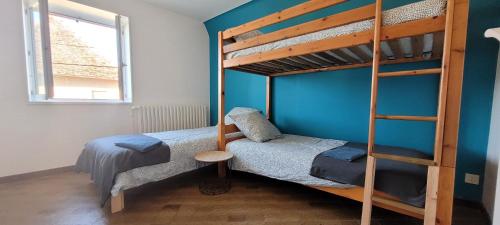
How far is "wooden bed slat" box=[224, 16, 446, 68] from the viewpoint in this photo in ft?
4.06

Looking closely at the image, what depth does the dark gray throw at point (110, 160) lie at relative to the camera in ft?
5.64

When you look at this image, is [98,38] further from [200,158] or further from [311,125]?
[311,125]

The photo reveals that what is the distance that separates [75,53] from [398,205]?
12.9 feet

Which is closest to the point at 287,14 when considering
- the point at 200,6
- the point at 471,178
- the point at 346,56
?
the point at 346,56

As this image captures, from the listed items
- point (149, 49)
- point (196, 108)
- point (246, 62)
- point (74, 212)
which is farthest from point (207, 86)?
Result: point (74, 212)

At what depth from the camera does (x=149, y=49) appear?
131 inches

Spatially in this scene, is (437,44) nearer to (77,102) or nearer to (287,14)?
(287,14)

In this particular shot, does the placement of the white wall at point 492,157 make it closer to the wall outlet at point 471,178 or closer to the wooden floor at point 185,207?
the wall outlet at point 471,178

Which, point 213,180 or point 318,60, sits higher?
point 318,60

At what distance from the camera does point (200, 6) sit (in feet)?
11.0

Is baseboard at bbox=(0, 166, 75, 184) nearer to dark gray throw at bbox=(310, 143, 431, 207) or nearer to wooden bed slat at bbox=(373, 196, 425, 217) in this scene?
dark gray throw at bbox=(310, 143, 431, 207)

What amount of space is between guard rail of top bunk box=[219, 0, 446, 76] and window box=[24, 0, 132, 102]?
182 cm

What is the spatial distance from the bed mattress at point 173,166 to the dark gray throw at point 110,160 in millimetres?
56

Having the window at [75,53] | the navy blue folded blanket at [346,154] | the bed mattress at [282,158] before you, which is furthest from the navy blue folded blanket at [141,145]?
the navy blue folded blanket at [346,154]
